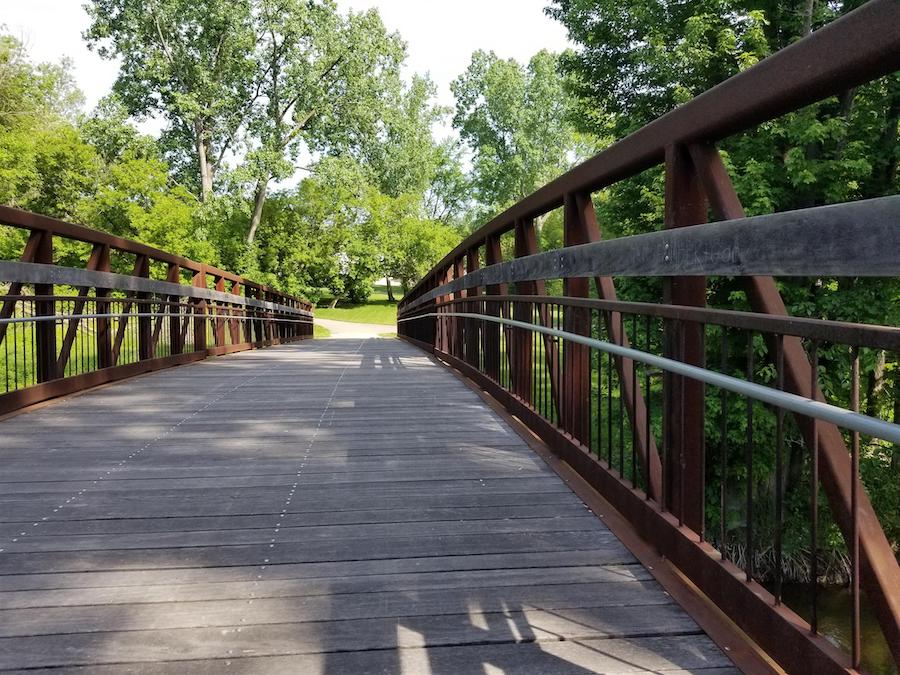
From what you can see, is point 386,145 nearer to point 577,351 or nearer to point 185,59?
point 185,59

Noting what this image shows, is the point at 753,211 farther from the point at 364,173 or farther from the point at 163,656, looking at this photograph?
the point at 364,173

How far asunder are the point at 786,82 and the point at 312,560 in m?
1.96

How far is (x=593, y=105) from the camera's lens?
18953 millimetres

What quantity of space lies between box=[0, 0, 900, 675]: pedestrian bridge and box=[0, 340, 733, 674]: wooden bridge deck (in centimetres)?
1

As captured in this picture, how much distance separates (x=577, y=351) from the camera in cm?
378

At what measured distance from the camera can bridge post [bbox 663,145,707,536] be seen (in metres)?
2.33

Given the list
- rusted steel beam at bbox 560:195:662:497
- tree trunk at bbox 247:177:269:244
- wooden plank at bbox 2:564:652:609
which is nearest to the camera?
wooden plank at bbox 2:564:652:609

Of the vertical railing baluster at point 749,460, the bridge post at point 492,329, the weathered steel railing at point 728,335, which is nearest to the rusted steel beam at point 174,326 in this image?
the bridge post at point 492,329

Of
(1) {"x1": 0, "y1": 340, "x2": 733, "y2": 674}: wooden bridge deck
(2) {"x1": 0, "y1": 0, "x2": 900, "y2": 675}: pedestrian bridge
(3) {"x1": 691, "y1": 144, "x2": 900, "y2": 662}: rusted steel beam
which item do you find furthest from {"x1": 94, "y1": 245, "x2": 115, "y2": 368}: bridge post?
(3) {"x1": 691, "y1": 144, "x2": 900, "y2": 662}: rusted steel beam

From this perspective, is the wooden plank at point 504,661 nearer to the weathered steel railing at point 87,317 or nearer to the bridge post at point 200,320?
the weathered steel railing at point 87,317

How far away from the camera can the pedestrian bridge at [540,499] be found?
5.51ft

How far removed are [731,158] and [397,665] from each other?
49.6ft

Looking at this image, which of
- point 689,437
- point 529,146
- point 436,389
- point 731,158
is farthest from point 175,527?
point 529,146

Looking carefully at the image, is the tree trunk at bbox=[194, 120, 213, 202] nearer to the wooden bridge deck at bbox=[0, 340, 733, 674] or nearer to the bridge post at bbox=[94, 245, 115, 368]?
the bridge post at bbox=[94, 245, 115, 368]
